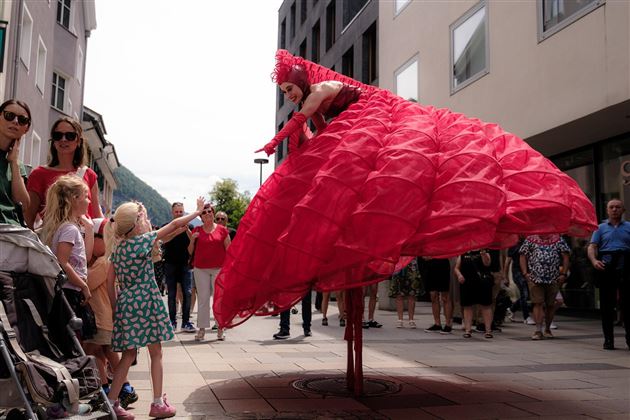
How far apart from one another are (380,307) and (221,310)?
12.0m

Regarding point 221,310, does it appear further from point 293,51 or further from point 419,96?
point 293,51

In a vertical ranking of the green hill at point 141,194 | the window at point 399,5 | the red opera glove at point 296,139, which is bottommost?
the red opera glove at point 296,139

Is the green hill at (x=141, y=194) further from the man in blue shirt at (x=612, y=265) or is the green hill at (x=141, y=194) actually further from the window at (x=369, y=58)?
the man in blue shirt at (x=612, y=265)

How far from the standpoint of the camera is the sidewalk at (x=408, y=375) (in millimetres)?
4816

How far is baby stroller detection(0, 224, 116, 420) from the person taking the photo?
3.40 metres

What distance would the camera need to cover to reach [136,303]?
463 cm

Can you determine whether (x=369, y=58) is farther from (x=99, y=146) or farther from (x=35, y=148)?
(x=99, y=146)

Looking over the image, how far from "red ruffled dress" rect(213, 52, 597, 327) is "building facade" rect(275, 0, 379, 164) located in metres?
19.4

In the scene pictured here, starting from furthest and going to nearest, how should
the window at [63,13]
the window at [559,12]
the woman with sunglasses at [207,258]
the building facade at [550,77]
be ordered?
the window at [63,13] → the window at [559,12] → the building facade at [550,77] → the woman with sunglasses at [207,258]

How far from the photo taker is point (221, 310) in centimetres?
510

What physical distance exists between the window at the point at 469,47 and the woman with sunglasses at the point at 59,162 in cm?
1178

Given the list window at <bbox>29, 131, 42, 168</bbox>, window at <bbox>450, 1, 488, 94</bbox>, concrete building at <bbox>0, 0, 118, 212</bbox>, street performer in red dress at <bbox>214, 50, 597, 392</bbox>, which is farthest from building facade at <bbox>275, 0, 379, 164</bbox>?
street performer in red dress at <bbox>214, 50, 597, 392</bbox>

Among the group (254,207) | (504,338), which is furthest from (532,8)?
(254,207)

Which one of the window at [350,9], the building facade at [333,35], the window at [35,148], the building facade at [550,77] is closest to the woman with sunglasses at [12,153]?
the building facade at [550,77]
